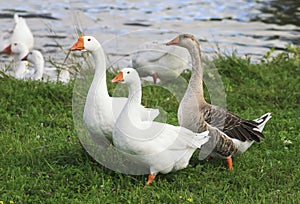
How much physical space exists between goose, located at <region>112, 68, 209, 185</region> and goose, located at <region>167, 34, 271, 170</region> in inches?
8.8

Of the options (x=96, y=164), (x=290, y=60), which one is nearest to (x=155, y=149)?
(x=96, y=164)

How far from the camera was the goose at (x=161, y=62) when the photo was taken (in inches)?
351

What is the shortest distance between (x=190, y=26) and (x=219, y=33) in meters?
0.68

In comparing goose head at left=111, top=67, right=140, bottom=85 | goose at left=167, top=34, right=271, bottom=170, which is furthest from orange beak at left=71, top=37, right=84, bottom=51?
goose at left=167, top=34, right=271, bottom=170

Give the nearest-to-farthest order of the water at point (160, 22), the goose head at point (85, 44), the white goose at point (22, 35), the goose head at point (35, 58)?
the goose head at point (85, 44), the goose head at point (35, 58), the white goose at point (22, 35), the water at point (160, 22)

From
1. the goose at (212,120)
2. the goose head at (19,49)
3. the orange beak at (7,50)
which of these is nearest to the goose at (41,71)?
the goose head at (19,49)

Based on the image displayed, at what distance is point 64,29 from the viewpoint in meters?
12.6

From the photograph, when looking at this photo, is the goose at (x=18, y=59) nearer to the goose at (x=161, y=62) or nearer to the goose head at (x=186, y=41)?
the goose at (x=161, y=62)

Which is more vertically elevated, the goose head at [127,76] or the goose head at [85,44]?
the goose head at [85,44]

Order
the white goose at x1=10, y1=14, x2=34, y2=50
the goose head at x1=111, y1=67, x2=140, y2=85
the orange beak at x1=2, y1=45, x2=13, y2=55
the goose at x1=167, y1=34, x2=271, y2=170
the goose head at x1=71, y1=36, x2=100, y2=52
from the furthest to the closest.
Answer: the orange beak at x1=2, y1=45, x2=13, y2=55
the white goose at x1=10, y1=14, x2=34, y2=50
the goose at x1=167, y1=34, x2=271, y2=170
the goose head at x1=71, y1=36, x2=100, y2=52
the goose head at x1=111, y1=67, x2=140, y2=85

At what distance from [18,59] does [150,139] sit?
5867 millimetres

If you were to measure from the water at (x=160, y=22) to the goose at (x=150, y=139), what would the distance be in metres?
5.78

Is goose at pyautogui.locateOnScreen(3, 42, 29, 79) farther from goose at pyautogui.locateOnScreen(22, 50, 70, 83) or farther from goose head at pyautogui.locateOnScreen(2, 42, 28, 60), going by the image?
goose at pyautogui.locateOnScreen(22, 50, 70, 83)

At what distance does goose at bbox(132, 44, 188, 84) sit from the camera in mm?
8906
